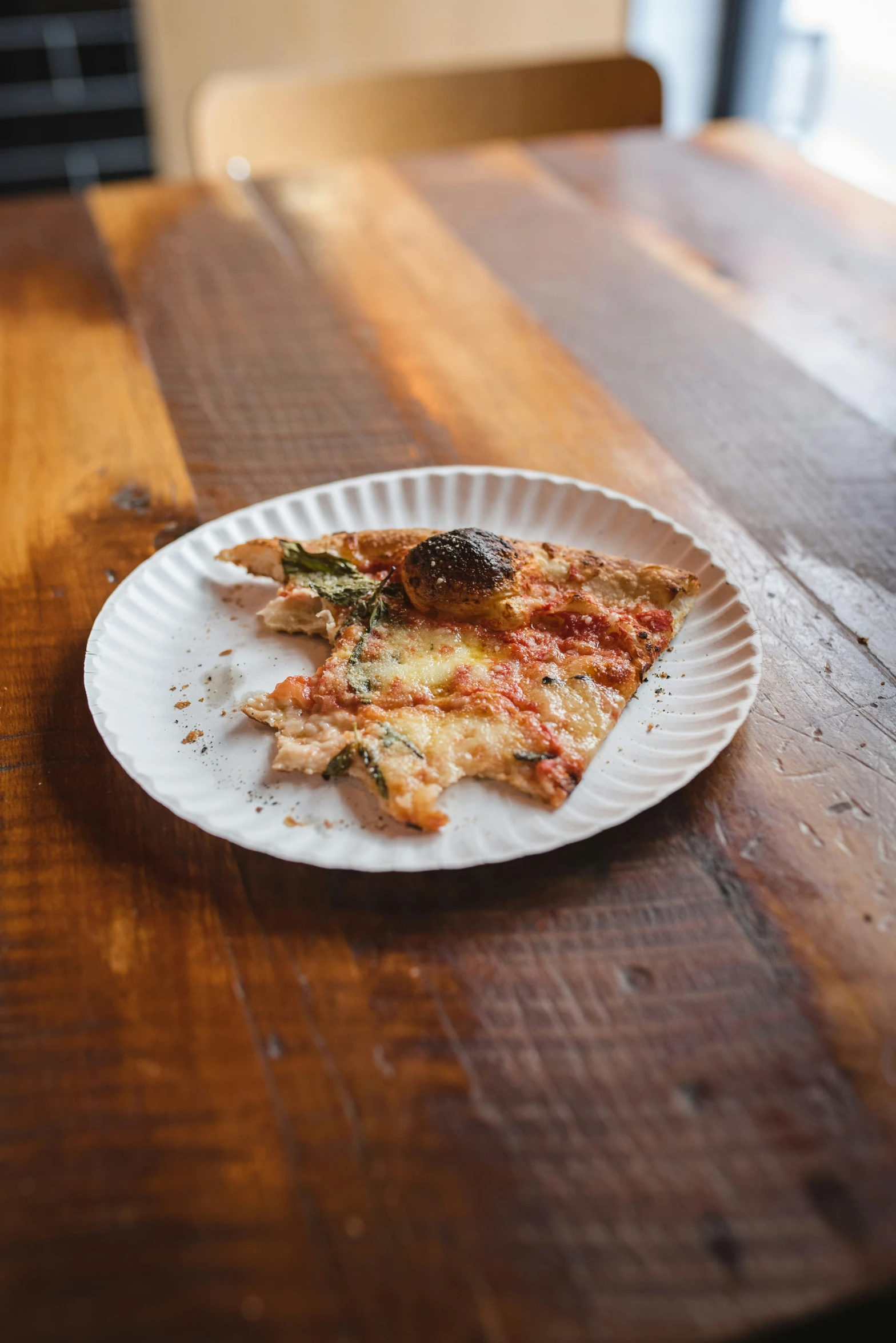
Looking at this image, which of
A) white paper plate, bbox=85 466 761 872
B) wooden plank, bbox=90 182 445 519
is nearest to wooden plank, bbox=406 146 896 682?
white paper plate, bbox=85 466 761 872

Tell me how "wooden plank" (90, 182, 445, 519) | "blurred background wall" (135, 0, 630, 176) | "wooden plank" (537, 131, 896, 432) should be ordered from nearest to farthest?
"wooden plank" (90, 182, 445, 519) < "wooden plank" (537, 131, 896, 432) < "blurred background wall" (135, 0, 630, 176)

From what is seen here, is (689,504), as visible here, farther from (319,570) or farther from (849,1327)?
(849,1327)

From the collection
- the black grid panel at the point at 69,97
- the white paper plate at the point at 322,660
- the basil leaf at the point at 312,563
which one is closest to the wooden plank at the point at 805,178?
the white paper plate at the point at 322,660

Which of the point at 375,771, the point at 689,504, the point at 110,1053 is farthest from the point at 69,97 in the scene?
the point at 110,1053

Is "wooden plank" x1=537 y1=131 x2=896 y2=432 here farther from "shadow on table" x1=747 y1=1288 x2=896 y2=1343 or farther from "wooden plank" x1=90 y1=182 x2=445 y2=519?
"shadow on table" x1=747 y1=1288 x2=896 y2=1343

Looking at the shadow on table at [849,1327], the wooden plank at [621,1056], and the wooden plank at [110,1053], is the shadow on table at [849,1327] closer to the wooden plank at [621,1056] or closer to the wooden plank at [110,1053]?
the wooden plank at [621,1056]

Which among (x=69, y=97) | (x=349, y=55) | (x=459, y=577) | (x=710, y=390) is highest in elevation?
(x=459, y=577)
